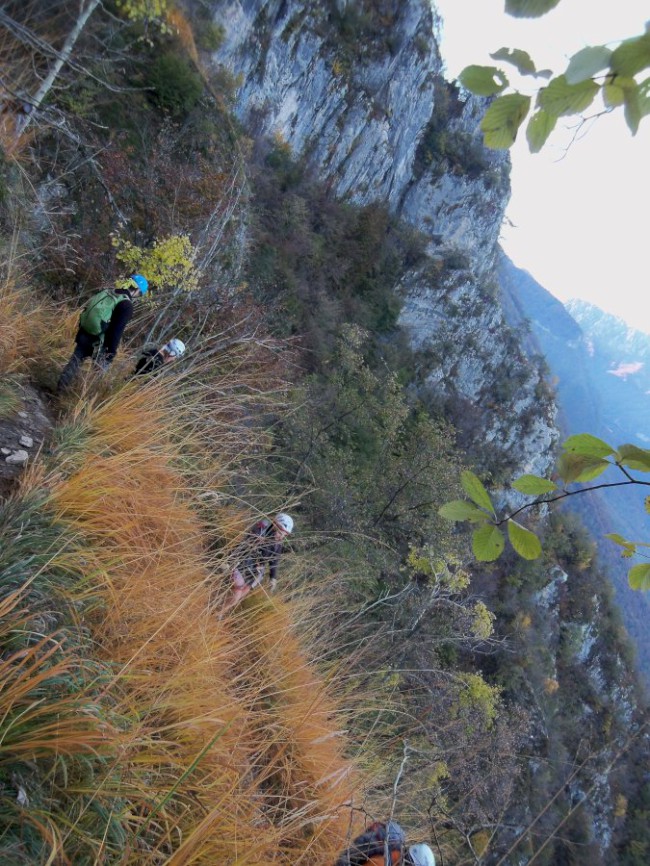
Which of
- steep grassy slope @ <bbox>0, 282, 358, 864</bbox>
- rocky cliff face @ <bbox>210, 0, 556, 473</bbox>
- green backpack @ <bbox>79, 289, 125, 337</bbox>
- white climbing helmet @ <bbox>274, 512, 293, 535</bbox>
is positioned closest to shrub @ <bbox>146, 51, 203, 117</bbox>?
rocky cliff face @ <bbox>210, 0, 556, 473</bbox>

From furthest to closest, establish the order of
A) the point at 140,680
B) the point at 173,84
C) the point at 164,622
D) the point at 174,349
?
the point at 173,84, the point at 174,349, the point at 164,622, the point at 140,680

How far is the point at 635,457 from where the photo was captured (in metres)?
0.67

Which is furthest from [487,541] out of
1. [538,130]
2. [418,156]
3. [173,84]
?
[418,156]

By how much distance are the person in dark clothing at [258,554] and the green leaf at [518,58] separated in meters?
2.17

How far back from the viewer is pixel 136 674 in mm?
1506

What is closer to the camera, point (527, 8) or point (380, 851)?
point (527, 8)

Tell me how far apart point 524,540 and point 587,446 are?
18cm

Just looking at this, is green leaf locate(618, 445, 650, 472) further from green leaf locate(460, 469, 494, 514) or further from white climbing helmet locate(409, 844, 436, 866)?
white climbing helmet locate(409, 844, 436, 866)

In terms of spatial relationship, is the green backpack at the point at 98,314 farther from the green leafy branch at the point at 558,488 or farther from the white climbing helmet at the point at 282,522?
the green leafy branch at the point at 558,488

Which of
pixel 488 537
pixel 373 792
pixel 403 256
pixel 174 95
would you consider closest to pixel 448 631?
pixel 373 792

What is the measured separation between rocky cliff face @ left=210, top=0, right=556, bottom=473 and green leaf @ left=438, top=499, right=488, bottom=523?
20.9m

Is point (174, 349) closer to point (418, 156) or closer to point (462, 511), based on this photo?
point (462, 511)

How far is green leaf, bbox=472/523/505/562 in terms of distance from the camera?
777mm

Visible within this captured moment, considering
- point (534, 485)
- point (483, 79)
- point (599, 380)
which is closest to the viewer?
point (483, 79)
